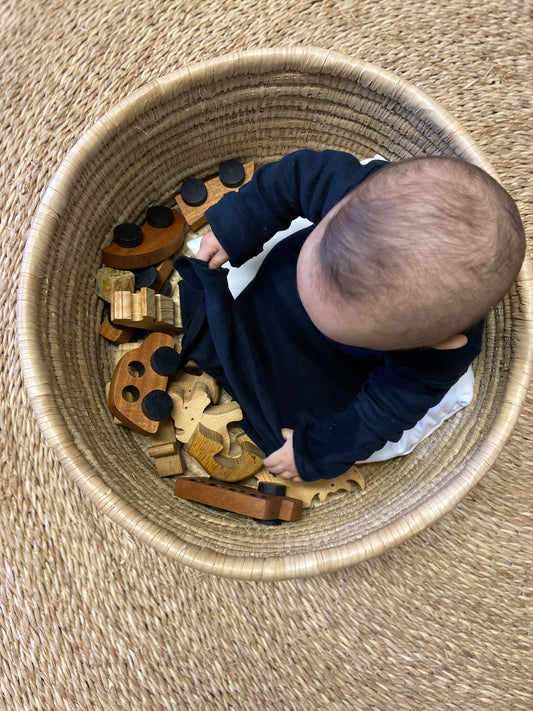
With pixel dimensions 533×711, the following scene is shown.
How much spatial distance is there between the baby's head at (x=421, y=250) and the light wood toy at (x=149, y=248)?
36cm

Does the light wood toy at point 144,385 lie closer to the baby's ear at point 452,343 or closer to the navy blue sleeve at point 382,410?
the navy blue sleeve at point 382,410

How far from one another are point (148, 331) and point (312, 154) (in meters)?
0.35

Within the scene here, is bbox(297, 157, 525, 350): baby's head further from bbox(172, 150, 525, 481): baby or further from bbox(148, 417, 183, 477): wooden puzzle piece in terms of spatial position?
bbox(148, 417, 183, 477): wooden puzzle piece

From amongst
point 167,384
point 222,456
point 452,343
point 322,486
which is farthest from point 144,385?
point 452,343

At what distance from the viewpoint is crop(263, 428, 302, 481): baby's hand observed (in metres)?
0.73

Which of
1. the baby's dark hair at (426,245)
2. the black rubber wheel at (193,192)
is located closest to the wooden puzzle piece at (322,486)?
the baby's dark hair at (426,245)

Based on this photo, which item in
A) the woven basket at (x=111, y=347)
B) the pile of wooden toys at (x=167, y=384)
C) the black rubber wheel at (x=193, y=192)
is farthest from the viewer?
the black rubber wheel at (x=193, y=192)

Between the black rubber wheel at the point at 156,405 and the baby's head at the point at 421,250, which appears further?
the black rubber wheel at the point at 156,405

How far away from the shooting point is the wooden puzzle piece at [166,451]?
800mm

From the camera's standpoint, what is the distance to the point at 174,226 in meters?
0.86

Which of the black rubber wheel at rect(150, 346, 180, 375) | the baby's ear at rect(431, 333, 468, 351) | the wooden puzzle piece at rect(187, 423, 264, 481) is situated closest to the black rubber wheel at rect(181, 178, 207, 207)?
the black rubber wheel at rect(150, 346, 180, 375)

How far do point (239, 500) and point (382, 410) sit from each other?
0.70 feet

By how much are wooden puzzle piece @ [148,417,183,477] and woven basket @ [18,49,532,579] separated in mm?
19

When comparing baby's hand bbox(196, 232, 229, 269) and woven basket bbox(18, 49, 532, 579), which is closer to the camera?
woven basket bbox(18, 49, 532, 579)
